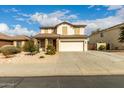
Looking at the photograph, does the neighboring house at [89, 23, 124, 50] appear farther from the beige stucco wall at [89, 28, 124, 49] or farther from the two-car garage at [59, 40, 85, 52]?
the two-car garage at [59, 40, 85, 52]

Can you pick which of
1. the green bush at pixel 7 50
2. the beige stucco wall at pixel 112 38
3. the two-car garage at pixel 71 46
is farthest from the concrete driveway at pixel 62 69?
the beige stucco wall at pixel 112 38

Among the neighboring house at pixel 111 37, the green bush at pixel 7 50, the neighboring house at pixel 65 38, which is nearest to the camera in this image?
the green bush at pixel 7 50

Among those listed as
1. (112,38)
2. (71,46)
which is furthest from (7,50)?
(112,38)

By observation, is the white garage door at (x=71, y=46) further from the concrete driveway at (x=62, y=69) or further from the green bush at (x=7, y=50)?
the concrete driveway at (x=62, y=69)

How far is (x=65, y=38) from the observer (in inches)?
1382

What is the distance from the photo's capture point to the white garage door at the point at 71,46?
35188 mm

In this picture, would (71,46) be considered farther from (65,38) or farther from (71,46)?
(65,38)

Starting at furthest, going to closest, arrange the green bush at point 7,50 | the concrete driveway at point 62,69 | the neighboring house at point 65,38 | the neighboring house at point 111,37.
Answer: the neighboring house at point 111,37, the neighboring house at point 65,38, the green bush at point 7,50, the concrete driveway at point 62,69

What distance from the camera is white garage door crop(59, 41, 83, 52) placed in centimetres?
3519

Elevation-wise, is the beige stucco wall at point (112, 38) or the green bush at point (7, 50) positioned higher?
the beige stucco wall at point (112, 38)

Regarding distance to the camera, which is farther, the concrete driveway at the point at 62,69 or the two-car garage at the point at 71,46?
the two-car garage at the point at 71,46

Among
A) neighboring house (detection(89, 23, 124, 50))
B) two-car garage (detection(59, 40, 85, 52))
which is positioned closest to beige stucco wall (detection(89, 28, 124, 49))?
neighboring house (detection(89, 23, 124, 50))
